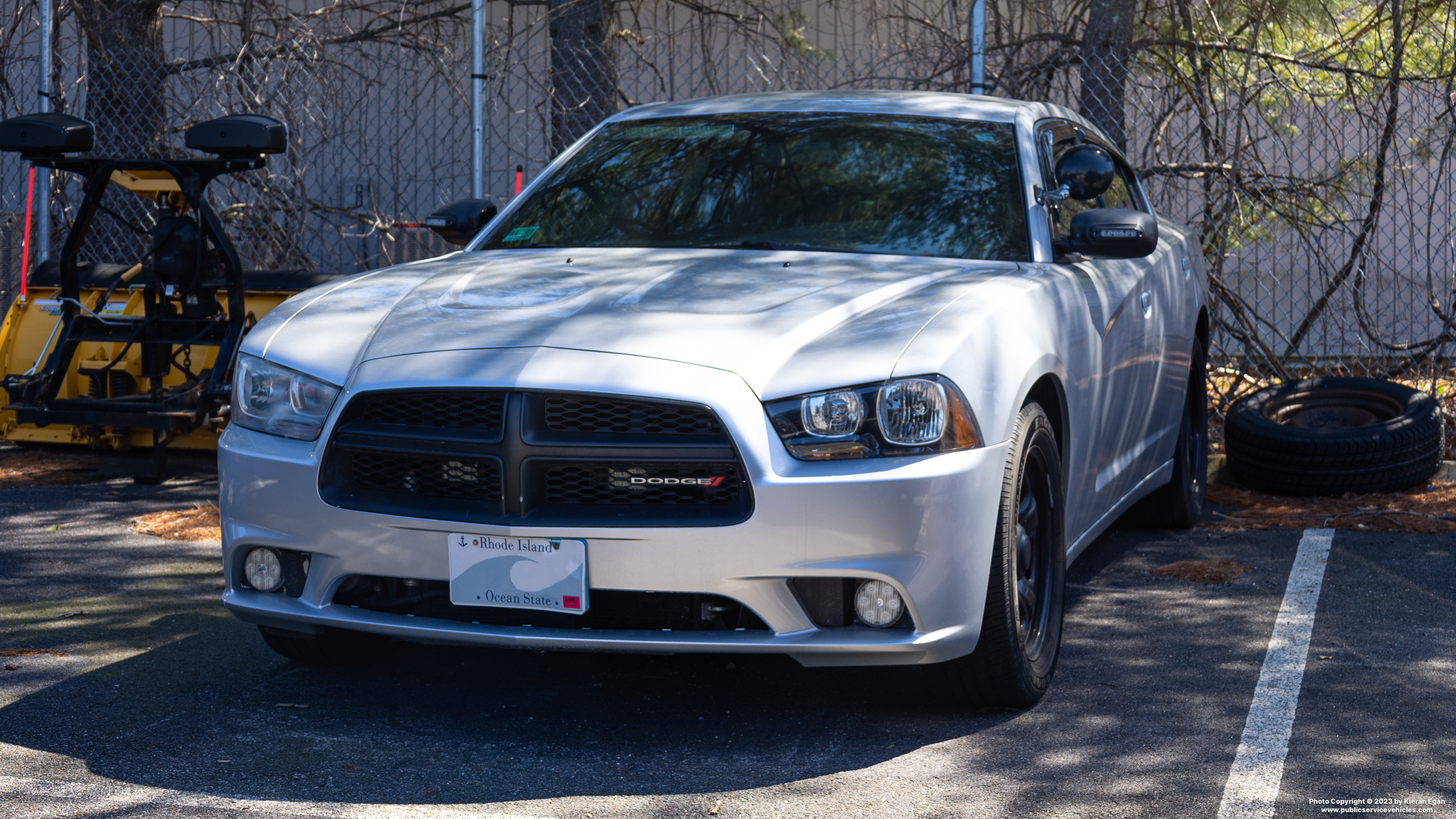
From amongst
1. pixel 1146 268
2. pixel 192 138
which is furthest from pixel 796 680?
pixel 192 138

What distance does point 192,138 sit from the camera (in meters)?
6.51

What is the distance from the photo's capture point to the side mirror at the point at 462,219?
525cm

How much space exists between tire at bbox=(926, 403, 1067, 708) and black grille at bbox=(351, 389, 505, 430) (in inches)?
46.9

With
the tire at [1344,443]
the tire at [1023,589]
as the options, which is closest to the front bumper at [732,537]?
the tire at [1023,589]

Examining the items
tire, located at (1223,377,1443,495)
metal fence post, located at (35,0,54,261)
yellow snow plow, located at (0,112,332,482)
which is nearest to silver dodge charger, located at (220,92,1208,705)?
yellow snow plow, located at (0,112,332,482)

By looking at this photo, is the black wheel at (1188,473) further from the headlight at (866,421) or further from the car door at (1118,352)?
the headlight at (866,421)

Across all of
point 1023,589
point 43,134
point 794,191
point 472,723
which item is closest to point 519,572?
point 472,723

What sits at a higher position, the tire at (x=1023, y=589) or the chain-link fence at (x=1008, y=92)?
the chain-link fence at (x=1008, y=92)

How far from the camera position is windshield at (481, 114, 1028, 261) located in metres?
4.50

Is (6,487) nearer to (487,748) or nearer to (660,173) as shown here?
(660,173)

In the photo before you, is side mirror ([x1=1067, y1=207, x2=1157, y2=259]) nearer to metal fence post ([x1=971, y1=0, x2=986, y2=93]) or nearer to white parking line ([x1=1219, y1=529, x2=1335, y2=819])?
white parking line ([x1=1219, y1=529, x2=1335, y2=819])

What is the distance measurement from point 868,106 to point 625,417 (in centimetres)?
208

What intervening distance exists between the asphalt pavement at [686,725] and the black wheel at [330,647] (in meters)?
0.04

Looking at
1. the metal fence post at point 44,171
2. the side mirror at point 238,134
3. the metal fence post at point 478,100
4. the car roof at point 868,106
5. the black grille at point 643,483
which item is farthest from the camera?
the metal fence post at point 44,171
